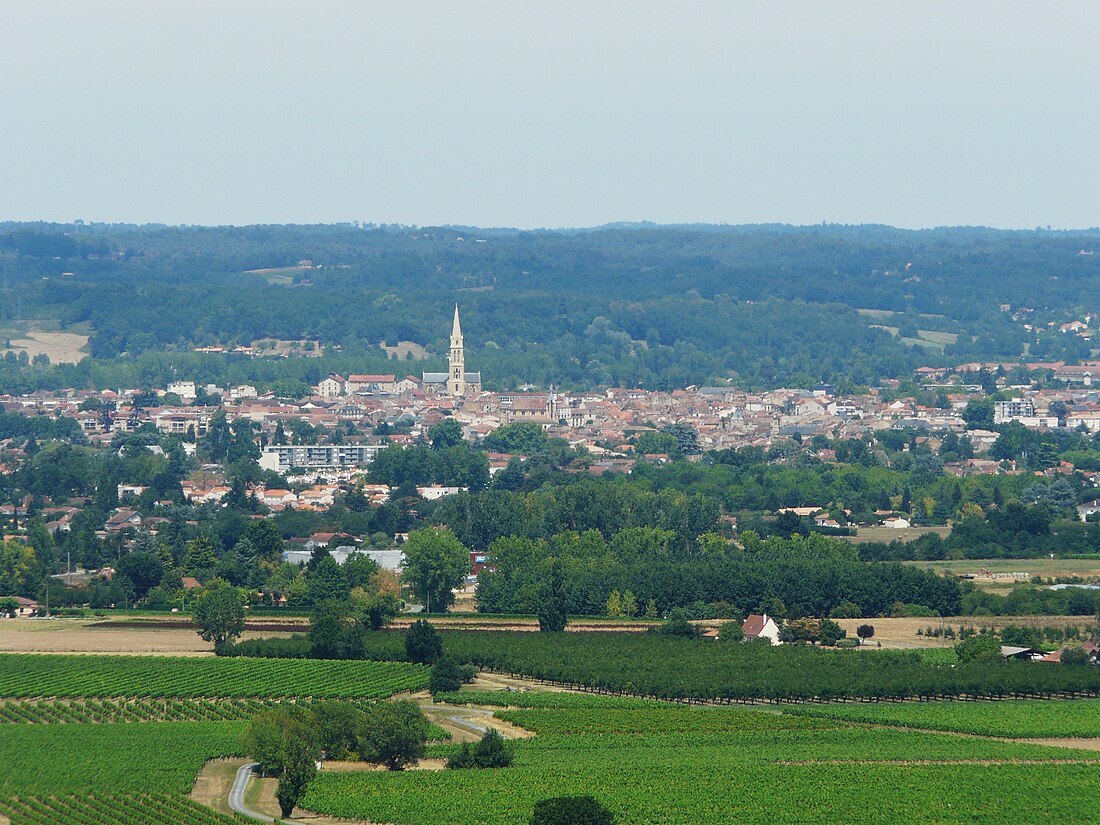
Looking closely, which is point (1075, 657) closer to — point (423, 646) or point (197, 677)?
point (423, 646)

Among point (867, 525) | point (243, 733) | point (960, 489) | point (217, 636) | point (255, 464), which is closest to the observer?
point (243, 733)

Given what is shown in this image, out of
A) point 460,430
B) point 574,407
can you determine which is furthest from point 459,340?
point 460,430

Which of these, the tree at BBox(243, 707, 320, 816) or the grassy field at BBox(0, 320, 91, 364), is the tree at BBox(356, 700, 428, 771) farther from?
the grassy field at BBox(0, 320, 91, 364)

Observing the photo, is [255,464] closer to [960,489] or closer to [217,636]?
[960,489]

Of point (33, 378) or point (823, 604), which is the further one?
point (33, 378)

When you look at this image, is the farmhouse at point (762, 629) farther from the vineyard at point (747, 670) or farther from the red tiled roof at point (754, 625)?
the vineyard at point (747, 670)

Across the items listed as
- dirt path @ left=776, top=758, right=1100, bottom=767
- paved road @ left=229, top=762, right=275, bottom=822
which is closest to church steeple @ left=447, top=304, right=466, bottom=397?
paved road @ left=229, top=762, right=275, bottom=822

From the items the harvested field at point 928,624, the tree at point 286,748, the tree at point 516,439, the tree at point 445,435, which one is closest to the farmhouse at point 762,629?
the harvested field at point 928,624
